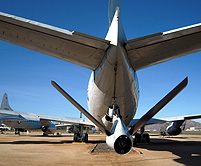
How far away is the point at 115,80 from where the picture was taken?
614cm

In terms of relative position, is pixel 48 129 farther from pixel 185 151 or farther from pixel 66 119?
pixel 185 151

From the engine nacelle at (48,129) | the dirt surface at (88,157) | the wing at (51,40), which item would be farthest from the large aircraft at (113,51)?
the engine nacelle at (48,129)

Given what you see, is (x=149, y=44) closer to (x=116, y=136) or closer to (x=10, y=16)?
(x=116, y=136)

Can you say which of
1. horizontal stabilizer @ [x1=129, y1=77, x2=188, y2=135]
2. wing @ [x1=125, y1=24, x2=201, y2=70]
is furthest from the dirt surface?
wing @ [x1=125, y1=24, x2=201, y2=70]

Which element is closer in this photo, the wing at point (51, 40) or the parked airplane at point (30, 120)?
the wing at point (51, 40)

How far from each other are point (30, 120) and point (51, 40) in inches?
893

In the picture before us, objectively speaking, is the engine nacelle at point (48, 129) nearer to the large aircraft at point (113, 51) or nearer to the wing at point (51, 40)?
the large aircraft at point (113, 51)

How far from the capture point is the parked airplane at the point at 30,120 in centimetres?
1529

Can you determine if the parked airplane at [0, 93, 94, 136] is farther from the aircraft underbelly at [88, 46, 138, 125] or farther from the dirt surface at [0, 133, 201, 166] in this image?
the aircraft underbelly at [88, 46, 138, 125]

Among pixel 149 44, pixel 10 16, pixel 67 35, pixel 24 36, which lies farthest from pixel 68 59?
pixel 149 44

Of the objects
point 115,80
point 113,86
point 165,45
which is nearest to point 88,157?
point 113,86

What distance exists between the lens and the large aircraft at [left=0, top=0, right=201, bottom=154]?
4.29 metres

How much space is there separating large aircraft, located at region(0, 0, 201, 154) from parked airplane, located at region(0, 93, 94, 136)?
375 inches

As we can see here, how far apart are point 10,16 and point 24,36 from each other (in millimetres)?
576
